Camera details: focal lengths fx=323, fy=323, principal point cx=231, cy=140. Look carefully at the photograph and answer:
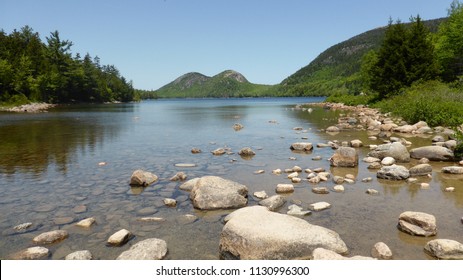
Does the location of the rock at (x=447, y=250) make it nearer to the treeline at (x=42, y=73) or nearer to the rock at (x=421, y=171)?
the rock at (x=421, y=171)

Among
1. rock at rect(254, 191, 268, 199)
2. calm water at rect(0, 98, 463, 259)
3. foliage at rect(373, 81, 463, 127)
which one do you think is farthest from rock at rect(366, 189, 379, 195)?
foliage at rect(373, 81, 463, 127)

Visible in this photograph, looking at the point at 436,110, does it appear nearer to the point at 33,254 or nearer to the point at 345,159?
the point at 345,159

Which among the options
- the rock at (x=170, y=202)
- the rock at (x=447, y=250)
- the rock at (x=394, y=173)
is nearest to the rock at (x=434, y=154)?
the rock at (x=394, y=173)

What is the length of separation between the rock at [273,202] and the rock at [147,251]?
3221 millimetres

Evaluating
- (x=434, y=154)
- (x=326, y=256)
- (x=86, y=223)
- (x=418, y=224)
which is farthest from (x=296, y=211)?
(x=434, y=154)

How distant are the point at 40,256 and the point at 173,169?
7.50 m

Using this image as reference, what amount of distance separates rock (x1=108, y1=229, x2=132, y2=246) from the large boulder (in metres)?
11.5

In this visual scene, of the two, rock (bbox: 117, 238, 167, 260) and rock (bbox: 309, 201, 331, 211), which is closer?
rock (bbox: 117, 238, 167, 260)

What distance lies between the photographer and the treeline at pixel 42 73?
82.6m

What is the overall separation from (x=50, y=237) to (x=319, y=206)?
251 inches

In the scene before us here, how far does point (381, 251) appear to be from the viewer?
235 inches

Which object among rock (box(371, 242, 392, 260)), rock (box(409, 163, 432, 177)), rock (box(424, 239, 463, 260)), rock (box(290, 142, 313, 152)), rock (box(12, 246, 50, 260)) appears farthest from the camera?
rock (box(290, 142, 313, 152))

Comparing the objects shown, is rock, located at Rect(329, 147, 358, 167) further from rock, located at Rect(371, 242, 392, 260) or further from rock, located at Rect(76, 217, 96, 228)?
rock, located at Rect(76, 217, 96, 228)

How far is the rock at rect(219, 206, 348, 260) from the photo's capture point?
19.0 feet
